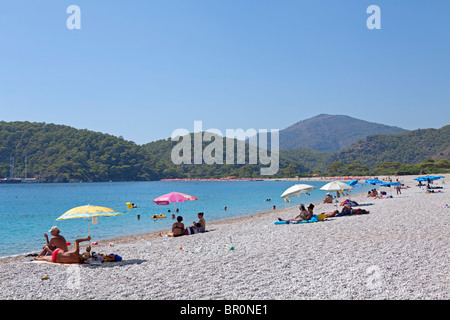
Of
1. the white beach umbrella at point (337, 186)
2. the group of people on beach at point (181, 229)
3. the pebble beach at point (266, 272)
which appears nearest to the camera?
the pebble beach at point (266, 272)

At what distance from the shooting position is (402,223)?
1490cm

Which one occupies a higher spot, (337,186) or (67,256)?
(337,186)

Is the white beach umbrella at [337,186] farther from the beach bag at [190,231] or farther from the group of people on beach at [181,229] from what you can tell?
the beach bag at [190,231]

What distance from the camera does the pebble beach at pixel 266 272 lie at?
259 inches

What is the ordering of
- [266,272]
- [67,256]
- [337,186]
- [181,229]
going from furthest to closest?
[337,186], [181,229], [67,256], [266,272]

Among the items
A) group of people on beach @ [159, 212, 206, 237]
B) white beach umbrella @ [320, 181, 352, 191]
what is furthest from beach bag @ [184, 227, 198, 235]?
white beach umbrella @ [320, 181, 352, 191]

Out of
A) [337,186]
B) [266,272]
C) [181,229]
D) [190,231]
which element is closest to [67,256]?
[266,272]

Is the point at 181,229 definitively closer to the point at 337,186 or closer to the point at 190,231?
the point at 190,231

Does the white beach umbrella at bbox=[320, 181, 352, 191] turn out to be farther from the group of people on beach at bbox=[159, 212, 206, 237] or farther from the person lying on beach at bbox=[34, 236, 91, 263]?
the person lying on beach at bbox=[34, 236, 91, 263]

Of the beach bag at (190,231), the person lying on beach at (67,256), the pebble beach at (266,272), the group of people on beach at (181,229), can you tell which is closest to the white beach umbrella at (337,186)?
the group of people on beach at (181,229)

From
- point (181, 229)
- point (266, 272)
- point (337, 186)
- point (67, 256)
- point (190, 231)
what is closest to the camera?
point (266, 272)

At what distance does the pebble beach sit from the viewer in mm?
6570

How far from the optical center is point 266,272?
26.3 feet

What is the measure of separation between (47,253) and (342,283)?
8.18 metres
